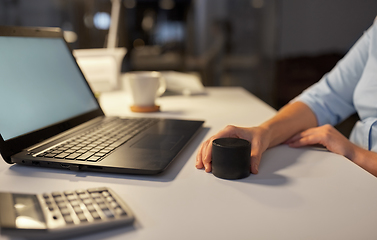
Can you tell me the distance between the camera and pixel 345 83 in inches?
35.8

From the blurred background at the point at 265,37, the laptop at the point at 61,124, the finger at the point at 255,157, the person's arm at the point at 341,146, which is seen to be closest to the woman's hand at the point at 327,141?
the person's arm at the point at 341,146

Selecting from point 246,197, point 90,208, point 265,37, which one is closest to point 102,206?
point 90,208

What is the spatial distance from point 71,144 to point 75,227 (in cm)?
32

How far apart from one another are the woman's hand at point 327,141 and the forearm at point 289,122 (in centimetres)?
3

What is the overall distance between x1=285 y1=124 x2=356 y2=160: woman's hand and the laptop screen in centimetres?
56

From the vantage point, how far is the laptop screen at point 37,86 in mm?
595

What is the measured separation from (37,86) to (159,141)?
0.31 metres

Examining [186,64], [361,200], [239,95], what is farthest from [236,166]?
[186,64]

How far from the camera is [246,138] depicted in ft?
2.06

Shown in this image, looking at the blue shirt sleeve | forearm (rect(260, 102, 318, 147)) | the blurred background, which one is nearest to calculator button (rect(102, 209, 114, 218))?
forearm (rect(260, 102, 318, 147))

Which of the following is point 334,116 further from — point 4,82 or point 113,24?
point 113,24

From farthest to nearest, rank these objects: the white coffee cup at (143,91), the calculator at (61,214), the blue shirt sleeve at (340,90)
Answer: the white coffee cup at (143,91) → the blue shirt sleeve at (340,90) → the calculator at (61,214)

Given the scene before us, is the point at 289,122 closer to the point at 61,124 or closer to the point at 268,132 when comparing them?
the point at 268,132

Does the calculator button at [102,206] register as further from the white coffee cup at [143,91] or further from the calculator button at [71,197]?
the white coffee cup at [143,91]
